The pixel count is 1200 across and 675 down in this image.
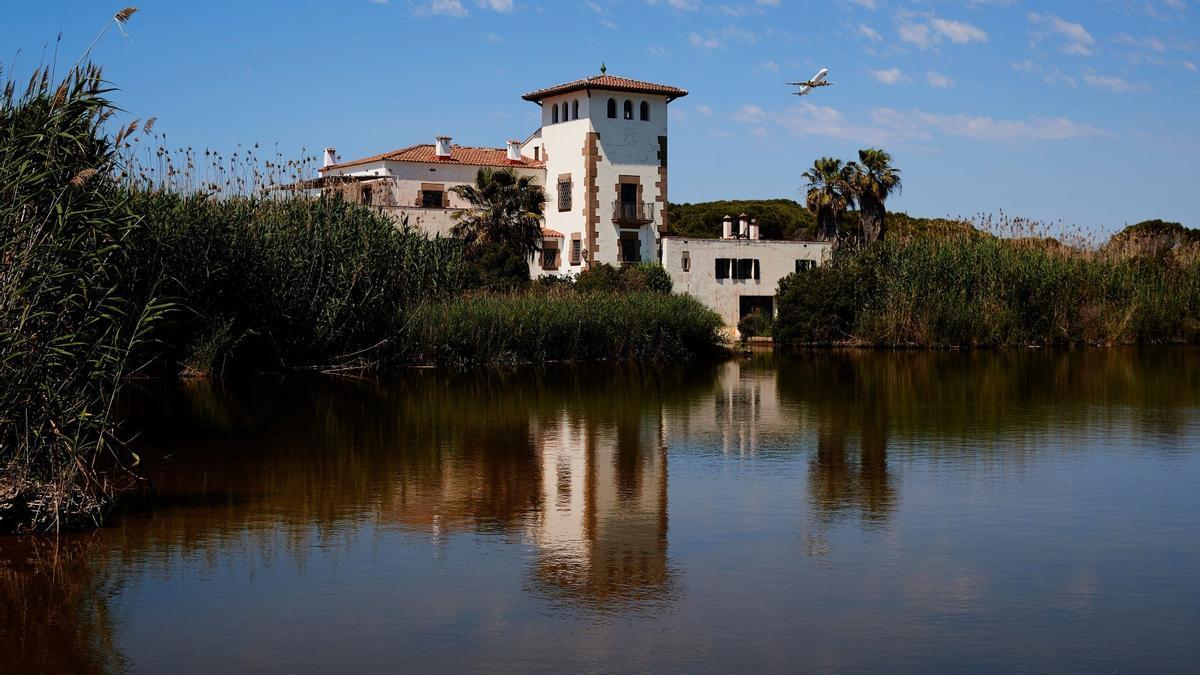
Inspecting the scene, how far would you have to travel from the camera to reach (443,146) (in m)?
60.4

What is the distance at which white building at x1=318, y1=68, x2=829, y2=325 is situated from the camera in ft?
184

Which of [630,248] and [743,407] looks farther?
[630,248]

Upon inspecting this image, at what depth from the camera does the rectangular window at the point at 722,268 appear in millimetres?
54500

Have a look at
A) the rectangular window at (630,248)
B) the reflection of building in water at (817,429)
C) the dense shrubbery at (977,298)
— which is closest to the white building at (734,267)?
the rectangular window at (630,248)

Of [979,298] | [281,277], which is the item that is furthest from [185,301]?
[979,298]

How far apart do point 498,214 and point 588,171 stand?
6.38 m

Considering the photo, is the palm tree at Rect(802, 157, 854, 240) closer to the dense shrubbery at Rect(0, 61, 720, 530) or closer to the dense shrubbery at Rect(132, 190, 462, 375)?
the dense shrubbery at Rect(0, 61, 720, 530)

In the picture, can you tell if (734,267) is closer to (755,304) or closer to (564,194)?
(755,304)

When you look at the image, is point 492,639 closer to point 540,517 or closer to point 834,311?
point 540,517

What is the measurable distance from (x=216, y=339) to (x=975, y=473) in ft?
59.7

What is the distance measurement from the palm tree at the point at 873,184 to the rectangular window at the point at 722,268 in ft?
24.2

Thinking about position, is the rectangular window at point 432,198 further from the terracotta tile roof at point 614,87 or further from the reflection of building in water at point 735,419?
the reflection of building in water at point 735,419

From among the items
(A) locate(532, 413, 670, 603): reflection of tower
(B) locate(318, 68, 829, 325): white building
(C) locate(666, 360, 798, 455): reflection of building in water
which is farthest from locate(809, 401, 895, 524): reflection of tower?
(B) locate(318, 68, 829, 325): white building

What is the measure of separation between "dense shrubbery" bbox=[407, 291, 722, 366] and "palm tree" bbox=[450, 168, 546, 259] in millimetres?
11207
